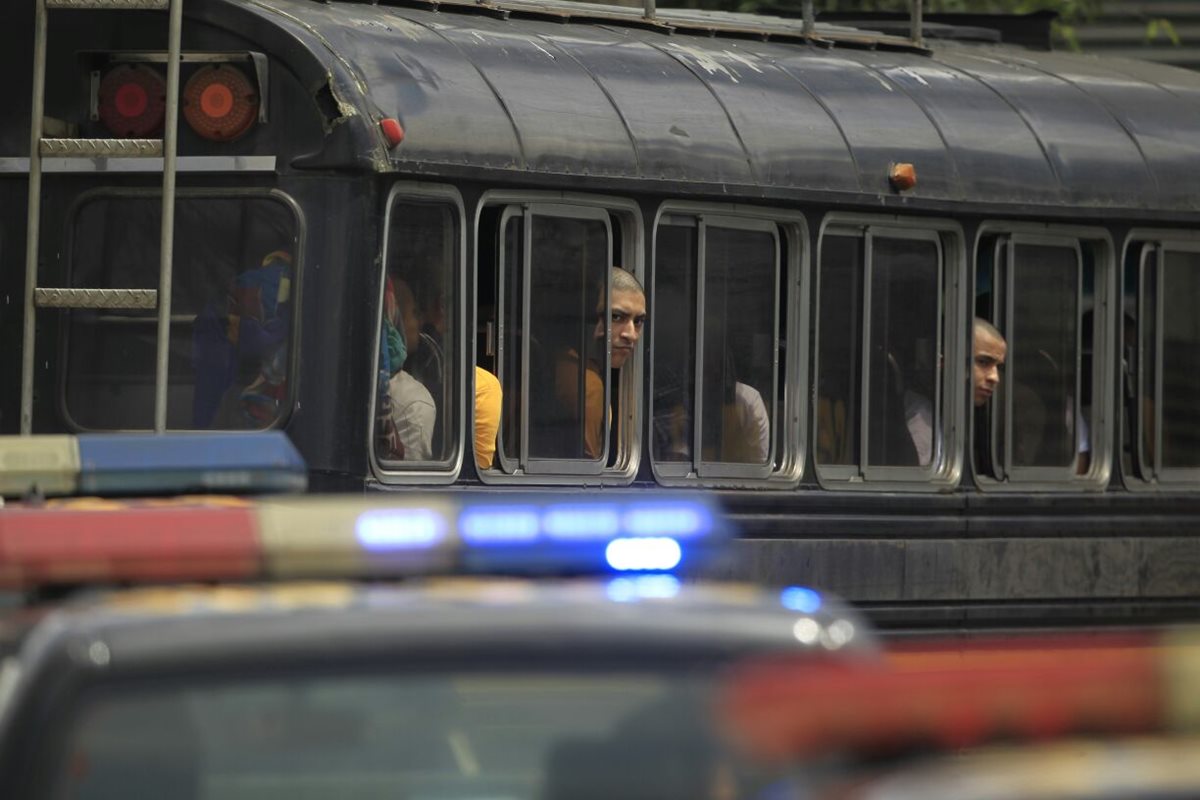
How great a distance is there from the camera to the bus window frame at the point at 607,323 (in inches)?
255

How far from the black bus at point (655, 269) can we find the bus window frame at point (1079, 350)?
11mm

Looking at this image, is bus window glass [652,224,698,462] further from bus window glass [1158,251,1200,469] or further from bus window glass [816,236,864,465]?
bus window glass [1158,251,1200,469]

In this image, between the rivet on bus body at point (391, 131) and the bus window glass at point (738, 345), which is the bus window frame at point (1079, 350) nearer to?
the bus window glass at point (738, 345)

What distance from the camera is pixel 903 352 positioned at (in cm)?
738

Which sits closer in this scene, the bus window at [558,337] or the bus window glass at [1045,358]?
the bus window at [558,337]

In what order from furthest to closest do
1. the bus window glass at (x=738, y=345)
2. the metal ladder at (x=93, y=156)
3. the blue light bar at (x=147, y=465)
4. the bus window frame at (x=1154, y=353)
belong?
the bus window frame at (x=1154, y=353) < the bus window glass at (x=738, y=345) < the metal ladder at (x=93, y=156) < the blue light bar at (x=147, y=465)

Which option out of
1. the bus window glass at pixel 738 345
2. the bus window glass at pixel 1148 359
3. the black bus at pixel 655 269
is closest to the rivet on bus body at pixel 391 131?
the black bus at pixel 655 269

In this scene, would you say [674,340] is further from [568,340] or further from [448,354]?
[448,354]

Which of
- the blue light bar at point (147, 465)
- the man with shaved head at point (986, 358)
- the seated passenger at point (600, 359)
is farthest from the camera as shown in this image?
the man with shaved head at point (986, 358)

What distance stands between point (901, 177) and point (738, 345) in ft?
2.44

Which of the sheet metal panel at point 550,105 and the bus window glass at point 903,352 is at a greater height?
the sheet metal panel at point 550,105

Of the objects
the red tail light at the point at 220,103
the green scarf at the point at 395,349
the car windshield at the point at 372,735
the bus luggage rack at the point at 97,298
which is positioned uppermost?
the red tail light at the point at 220,103

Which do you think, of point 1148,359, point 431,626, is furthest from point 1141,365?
point 431,626

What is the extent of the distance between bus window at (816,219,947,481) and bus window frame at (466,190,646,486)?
0.67 m
